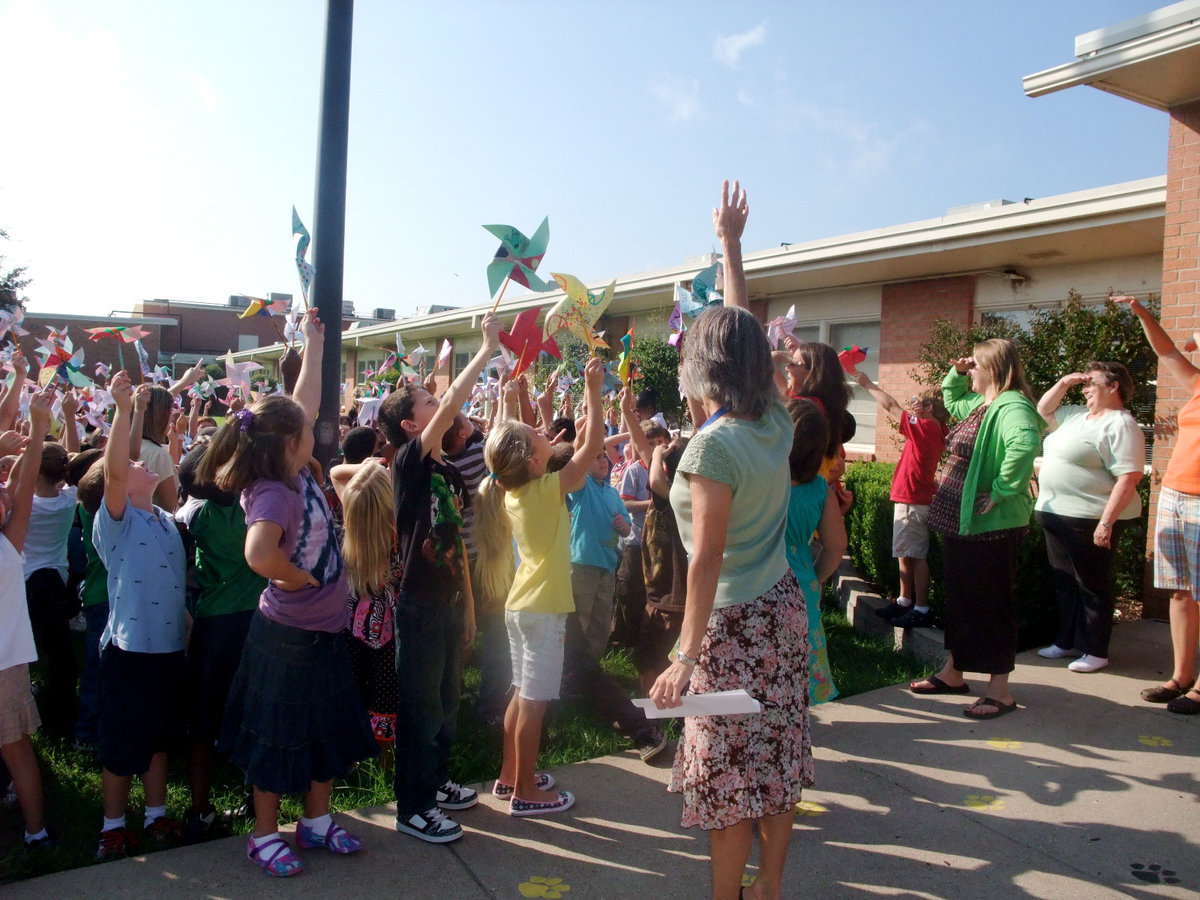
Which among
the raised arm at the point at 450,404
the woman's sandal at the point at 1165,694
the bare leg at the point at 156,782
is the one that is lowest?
the bare leg at the point at 156,782

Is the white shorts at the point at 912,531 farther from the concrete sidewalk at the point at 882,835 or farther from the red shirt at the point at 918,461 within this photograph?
the concrete sidewalk at the point at 882,835

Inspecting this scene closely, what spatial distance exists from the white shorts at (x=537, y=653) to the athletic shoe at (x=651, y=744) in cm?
83

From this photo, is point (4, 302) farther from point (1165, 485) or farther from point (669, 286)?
point (1165, 485)

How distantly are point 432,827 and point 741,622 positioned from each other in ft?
5.29

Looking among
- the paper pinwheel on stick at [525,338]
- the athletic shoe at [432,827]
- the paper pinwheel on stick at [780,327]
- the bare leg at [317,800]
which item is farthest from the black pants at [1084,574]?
the bare leg at [317,800]

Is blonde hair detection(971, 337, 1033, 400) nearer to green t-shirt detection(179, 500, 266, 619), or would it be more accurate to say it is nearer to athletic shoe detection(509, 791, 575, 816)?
athletic shoe detection(509, 791, 575, 816)

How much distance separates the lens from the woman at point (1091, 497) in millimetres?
4863

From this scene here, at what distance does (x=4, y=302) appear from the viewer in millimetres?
24328

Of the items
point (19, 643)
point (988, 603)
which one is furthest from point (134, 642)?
point (988, 603)

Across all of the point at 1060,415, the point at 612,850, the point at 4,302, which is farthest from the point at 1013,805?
the point at 4,302

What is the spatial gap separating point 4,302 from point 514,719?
27191 millimetres

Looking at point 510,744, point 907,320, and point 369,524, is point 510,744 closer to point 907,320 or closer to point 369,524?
point 369,524

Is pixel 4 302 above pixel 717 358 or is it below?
above

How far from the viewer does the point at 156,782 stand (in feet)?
11.0
